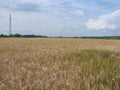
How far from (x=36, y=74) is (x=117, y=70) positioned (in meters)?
2.00

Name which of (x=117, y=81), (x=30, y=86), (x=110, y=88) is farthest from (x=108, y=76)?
(x=30, y=86)

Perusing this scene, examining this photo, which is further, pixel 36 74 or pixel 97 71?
pixel 97 71

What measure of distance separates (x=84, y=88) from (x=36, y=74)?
1.40 meters

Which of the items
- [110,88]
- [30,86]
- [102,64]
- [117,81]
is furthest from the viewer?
[102,64]

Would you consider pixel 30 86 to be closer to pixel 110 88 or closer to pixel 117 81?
pixel 110 88

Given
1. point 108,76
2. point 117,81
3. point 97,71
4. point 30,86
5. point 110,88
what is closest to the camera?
point 30,86

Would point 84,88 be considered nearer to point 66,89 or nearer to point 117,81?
point 66,89

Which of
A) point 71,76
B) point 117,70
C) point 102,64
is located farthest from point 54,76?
point 102,64

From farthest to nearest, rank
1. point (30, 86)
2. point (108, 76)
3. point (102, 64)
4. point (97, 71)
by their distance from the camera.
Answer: point (102, 64) → point (97, 71) → point (108, 76) → point (30, 86)

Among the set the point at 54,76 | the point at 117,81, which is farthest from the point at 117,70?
the point at 54,76

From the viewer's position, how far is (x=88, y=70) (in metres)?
7.47

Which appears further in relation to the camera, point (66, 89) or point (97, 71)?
point (97, 71)

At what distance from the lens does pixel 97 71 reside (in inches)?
289

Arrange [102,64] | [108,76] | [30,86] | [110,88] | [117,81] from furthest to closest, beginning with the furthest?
[102,64], [108,76], [117,81], [110,88], [30,86]
